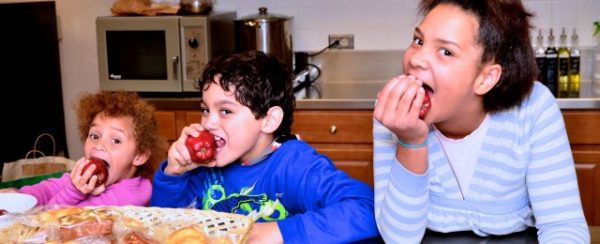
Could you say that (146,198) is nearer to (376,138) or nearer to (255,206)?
(255,206)

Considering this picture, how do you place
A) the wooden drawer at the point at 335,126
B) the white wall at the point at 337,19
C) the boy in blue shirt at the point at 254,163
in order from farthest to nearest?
the white wall at the point at 337,19 → the wooden drawer at the point at 335,126 → the boy in blue shirt at the point at 254,163

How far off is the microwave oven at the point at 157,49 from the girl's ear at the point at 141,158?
62.8 inches

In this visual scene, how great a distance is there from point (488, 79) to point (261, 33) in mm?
2261

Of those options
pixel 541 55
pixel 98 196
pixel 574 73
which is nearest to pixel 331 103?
pixel 541 55

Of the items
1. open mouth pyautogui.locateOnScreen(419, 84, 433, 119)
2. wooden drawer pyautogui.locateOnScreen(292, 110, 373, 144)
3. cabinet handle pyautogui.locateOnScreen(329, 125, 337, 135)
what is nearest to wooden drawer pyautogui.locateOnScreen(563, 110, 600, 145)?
wooden drawer pyautogui.locateOnScreen(292, 110, 373, 144)

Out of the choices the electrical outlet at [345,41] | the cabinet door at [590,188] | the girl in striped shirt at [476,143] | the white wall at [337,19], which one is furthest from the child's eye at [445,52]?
the electrical outlet at [345,41]

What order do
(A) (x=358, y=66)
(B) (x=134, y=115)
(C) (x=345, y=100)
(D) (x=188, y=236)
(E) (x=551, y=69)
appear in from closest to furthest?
(D) (x=188, y=236), (B) (x=134, y=115), (C) (x=345, y=100), (E) (x=551, y=69), (A) (x=358, y=66)

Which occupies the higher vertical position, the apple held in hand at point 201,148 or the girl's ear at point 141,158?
the apple held in hand at point 201,148

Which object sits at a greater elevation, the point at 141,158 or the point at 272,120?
the point at 272,120

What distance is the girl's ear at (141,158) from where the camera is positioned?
182cm

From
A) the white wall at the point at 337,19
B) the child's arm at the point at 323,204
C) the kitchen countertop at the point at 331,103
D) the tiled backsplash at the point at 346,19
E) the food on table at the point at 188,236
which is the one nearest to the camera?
the food on table at the point at 188,236

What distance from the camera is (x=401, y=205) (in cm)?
132

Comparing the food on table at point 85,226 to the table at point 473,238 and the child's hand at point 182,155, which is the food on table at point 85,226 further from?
the table at point 473,238

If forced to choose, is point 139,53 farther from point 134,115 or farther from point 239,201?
point 239,201
